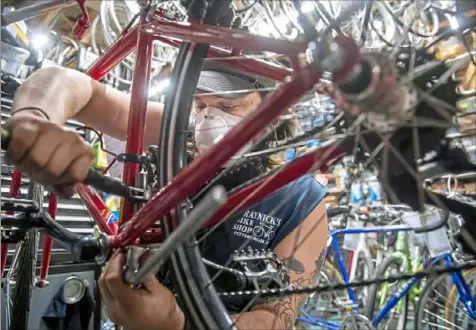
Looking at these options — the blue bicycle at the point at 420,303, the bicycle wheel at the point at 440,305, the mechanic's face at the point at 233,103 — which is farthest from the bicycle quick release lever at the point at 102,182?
the bicycle wheel at the point at 440,305

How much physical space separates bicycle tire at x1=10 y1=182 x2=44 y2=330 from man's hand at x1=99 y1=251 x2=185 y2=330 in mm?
356

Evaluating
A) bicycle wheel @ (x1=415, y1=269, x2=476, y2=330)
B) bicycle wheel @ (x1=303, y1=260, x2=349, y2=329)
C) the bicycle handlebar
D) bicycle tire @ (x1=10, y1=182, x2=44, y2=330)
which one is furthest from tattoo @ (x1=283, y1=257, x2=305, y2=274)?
bicycle wheel @ (x1=303, y1=260, x2=349, y2=329)

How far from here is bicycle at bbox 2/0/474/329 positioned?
36cm

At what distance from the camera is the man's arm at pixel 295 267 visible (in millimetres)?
567

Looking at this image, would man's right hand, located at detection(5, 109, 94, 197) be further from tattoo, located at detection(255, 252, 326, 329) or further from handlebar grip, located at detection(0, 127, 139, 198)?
tattoo, located at detection(255, 252, 326, 329)

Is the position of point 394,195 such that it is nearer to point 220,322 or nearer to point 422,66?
point 422,66

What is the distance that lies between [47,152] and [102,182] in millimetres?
62

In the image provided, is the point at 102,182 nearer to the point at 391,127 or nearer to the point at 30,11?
the point at 391,127

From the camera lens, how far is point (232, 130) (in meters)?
0.41

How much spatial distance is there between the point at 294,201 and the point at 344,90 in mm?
405

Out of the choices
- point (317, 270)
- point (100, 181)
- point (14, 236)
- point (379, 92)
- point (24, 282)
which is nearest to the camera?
point (379, 92)

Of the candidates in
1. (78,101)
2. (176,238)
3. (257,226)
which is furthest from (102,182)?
(257,226)

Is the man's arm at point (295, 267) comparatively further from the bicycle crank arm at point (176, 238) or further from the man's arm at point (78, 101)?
the man's arm at point (78, 101)

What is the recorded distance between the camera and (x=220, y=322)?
48 centimetres
